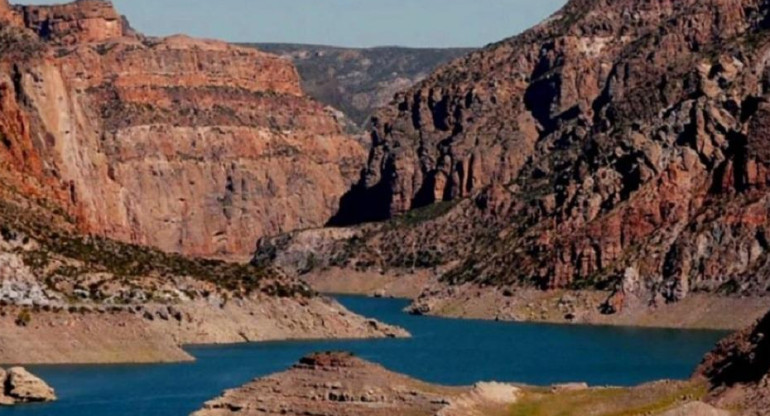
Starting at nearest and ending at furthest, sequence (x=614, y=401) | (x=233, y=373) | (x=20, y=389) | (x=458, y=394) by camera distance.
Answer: (x=614, y=401)
(x=458, y=394)
(x=20, y=389)
(x=233, y=373)

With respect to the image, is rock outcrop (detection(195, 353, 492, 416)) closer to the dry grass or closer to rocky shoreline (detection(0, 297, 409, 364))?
the dry grass

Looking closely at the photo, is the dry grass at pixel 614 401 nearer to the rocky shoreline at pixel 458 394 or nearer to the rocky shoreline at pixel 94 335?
the rocky shoreline at pixel 458 394

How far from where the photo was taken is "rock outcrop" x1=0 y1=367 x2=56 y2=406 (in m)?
138

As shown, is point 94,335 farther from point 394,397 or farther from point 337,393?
point 394,397

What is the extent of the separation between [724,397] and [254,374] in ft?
207

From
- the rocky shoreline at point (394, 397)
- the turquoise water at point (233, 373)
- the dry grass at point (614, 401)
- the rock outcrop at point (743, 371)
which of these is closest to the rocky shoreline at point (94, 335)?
the turquoise water at point (233, 373)

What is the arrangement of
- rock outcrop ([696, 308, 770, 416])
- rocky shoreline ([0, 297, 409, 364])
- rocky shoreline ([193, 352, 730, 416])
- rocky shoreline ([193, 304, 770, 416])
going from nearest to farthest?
rock outcrop ([696, 308, 770, 416]) < rocky shoreline ([193, 304, 770, 416]) < rocky shoreline ([193, 352, 730, 416]) < rocky shoreline ([0, 297, 409, 364])

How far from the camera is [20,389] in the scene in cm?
13900

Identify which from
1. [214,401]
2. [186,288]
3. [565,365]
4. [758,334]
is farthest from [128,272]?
[758,334]

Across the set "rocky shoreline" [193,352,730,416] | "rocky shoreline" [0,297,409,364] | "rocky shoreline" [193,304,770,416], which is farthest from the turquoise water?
"rocky shoreline" [193,304,770,416]

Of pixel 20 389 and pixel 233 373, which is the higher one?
pixel 20 389

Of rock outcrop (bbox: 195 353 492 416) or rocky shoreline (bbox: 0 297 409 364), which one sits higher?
rock outcrop (bbox: 195 353 492 416)

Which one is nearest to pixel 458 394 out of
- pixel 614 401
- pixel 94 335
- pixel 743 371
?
pixel 614 401

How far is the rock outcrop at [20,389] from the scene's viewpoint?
454 feet
